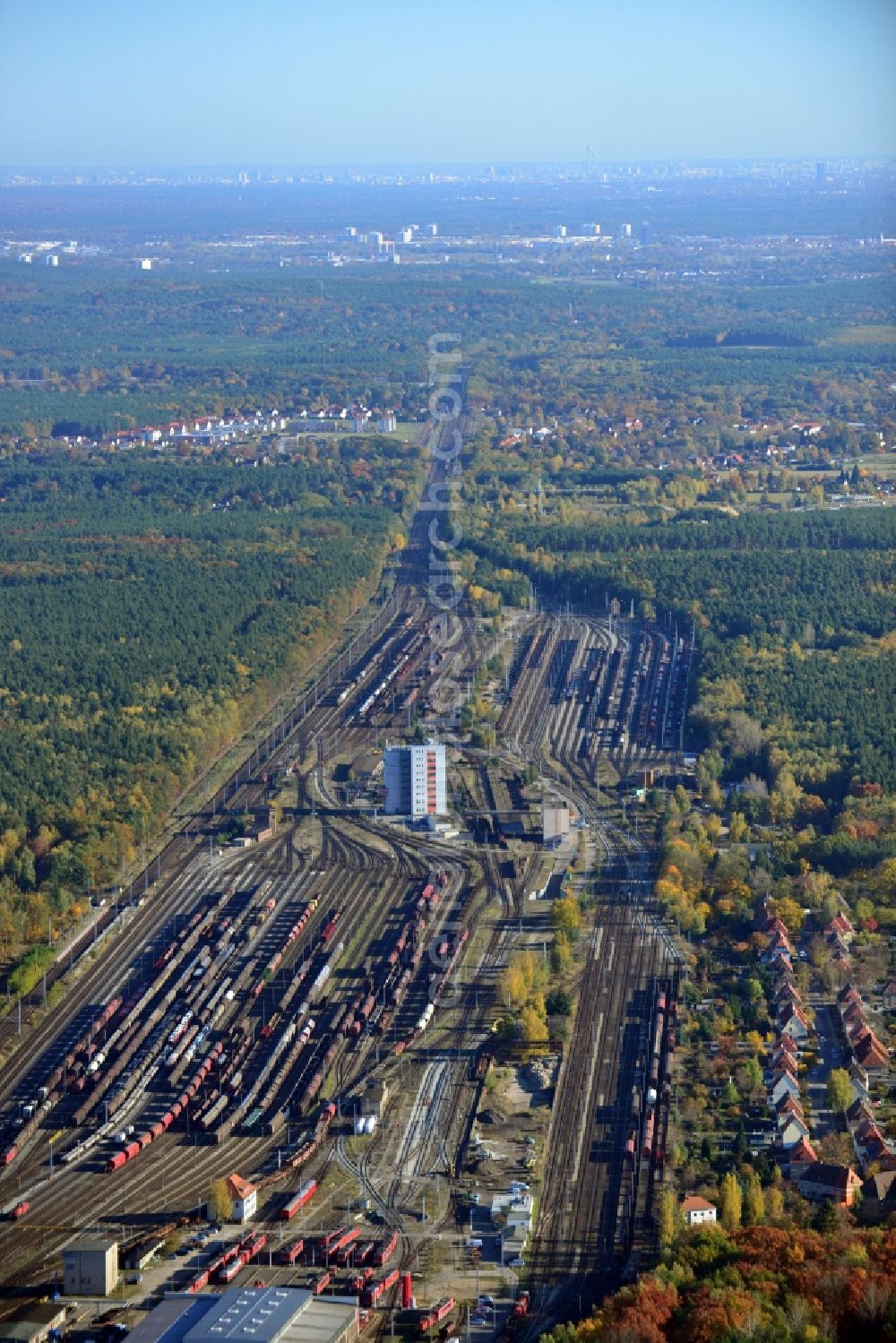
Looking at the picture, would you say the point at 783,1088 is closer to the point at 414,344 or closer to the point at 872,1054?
the point at 872,1054

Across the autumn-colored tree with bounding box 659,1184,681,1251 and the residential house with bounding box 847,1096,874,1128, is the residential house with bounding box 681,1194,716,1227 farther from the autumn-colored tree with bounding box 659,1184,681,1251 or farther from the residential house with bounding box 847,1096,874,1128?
the residential house with bounding box 847,1096,874,1128

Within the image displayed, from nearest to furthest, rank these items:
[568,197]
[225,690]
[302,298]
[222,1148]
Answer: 1. [222,1148]
2. [225,690]
3. [302,298]
4. [568,197]

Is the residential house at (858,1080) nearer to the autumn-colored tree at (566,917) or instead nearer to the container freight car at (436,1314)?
the autumn-colored tree at (566,917)

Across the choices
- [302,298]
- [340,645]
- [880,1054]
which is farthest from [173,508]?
[302,298]

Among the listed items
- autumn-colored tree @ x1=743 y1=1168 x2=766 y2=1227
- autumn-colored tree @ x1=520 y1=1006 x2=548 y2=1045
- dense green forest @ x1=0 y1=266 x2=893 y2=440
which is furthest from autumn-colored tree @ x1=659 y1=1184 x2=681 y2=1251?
dense green forest @ x1=0 y1=266 x2=893 y2=440

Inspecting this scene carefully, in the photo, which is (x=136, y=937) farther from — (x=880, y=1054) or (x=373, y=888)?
(x=880, y=1054)
